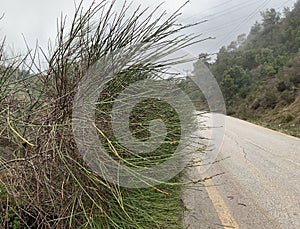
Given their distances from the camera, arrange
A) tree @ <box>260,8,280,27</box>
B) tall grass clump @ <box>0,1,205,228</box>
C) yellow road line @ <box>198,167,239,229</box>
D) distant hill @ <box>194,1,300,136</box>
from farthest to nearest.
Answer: tree @ <box>260,8,280,27</box> → distant hill @ <box>194,1,300,136</box> → yellow road line @ <box>198,167,239,229</box> → tall grass clump @ <box>0,1,205,228</box>

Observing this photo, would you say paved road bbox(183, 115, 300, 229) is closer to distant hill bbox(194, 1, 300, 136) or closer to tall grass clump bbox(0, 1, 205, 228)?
tall grass clump bbox(0, 1, 205, 228)

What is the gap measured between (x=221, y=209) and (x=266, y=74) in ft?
A: 110

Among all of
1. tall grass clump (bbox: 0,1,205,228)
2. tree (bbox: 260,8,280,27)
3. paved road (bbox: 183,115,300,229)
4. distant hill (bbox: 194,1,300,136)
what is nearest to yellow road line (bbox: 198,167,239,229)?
paved road (bbox: 183,115,300,229)

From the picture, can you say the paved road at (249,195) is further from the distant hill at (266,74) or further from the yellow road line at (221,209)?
the distant hill at (266,74)

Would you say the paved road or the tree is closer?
the paved road

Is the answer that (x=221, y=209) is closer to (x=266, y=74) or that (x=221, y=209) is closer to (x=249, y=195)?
(x=249, y=195)

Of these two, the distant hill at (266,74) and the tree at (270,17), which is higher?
the tree at (270,17)

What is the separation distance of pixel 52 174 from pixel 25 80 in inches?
25.0

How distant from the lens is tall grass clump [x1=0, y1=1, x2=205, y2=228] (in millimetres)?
1822

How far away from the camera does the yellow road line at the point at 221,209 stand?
3807mm

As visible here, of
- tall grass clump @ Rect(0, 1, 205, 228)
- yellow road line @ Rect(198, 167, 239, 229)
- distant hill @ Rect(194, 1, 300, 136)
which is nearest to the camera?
tall grass clump @ Rect(0, 1, 205, 228)

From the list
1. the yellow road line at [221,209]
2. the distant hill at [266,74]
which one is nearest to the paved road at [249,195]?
the yellow road line at [221,209]

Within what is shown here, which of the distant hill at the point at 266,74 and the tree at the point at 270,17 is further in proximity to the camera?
the tree at the point at 270,17

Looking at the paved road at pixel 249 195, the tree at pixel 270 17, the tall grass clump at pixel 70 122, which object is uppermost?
the tree at pixel 270 17
